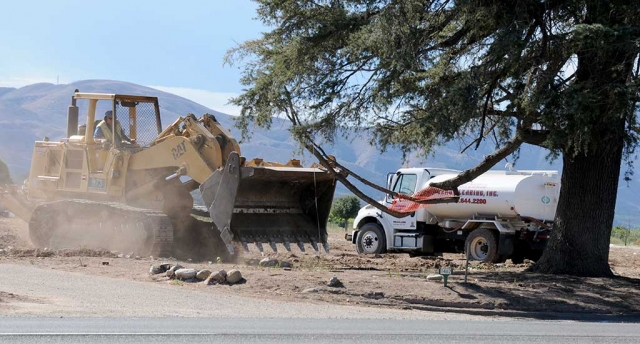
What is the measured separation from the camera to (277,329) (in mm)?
12156

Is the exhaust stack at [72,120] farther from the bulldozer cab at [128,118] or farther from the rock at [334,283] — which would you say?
the rock at [334,283]

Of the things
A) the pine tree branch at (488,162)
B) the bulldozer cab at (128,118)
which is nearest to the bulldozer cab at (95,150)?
the bulldozer cab at (128,118)

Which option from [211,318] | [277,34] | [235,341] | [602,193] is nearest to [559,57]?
[602,193]

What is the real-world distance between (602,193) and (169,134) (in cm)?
974

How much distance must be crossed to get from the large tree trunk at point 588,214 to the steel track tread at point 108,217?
327 inches

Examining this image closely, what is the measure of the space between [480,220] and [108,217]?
10.5m

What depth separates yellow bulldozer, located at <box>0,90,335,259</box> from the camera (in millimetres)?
21062

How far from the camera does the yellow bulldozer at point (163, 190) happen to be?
69.1 feet

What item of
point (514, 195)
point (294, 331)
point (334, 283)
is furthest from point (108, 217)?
point (294, 331)

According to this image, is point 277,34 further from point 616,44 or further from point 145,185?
point 616,44

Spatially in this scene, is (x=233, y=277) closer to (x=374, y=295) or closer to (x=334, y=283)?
(x=334, y=283)

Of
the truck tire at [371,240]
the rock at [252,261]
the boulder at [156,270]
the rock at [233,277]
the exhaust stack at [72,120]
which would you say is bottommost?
the boulder at [156,270]

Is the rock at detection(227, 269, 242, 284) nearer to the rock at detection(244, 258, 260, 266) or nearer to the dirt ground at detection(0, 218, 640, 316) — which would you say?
the dirt ground at detection(0, 218, 640, 316)

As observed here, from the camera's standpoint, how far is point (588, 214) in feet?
63.1
